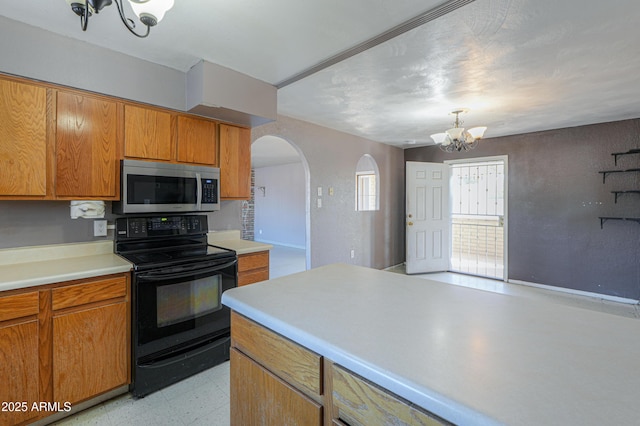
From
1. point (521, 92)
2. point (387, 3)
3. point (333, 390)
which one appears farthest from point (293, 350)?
point (521, 92)

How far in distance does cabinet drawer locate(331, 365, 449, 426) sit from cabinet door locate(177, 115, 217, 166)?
2208mm

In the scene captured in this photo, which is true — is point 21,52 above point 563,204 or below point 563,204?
above

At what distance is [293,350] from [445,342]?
0.44 m

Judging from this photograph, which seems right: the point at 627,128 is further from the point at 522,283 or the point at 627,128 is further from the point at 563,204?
the point at 522,283

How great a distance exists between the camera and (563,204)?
13.6 feet

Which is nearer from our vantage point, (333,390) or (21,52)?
(333,390)

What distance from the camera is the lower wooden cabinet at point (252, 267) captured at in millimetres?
2527

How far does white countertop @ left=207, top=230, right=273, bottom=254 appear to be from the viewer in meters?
2.59

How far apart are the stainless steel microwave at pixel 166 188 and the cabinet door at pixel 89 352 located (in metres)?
0.73

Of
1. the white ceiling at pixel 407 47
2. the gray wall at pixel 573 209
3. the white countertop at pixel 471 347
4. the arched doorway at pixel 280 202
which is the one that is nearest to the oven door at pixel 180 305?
the white countertop at pixel 471 347

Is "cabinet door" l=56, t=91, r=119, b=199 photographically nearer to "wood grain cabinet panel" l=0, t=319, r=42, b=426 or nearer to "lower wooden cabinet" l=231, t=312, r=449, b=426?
"wood grain cabinet panel" l=0, t=319, r=42, b=426

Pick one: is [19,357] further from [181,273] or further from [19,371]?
[181,273]

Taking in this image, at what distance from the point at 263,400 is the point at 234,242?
6.67 feet

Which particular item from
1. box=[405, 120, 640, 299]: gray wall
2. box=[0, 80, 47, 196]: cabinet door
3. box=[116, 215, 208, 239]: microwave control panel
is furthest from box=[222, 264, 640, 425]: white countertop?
box=[405, 120, 640, 299]: gray wall
